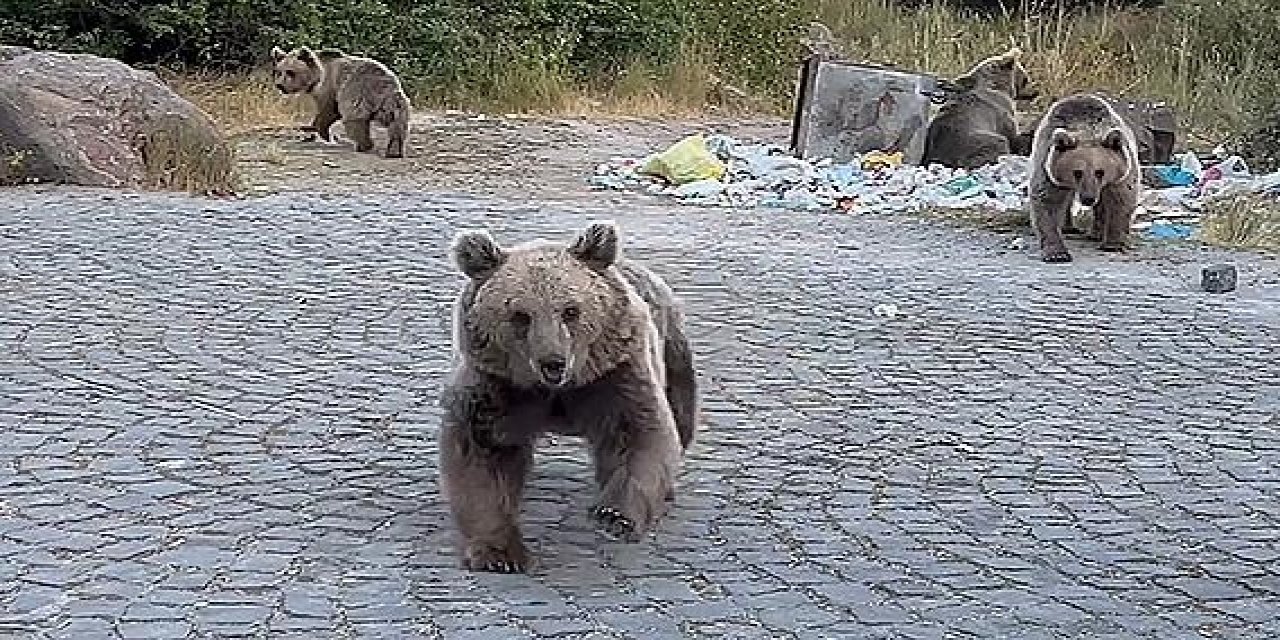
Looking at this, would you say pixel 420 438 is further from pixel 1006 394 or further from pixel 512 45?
pixel 512 45

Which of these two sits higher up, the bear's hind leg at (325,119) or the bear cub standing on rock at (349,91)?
the bear cub standing on rock at (349,91)

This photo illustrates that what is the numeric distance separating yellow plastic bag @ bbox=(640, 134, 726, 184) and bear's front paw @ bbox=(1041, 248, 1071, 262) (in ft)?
13.9

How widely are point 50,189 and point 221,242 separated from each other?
2.38 meters

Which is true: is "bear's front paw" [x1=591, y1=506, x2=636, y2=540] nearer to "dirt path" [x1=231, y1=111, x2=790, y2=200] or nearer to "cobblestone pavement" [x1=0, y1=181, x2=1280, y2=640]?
"cobblestone pavement" [x1=0, y1=181, x2=1280, y2=640]

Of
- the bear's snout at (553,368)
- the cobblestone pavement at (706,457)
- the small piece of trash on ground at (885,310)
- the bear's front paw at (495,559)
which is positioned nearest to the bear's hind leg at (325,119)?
the cobblestone pavement at (706,457)

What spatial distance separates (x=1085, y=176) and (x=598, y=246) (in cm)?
636

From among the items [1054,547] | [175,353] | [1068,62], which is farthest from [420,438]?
[1068,62]

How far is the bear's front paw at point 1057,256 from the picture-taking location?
10.7 m

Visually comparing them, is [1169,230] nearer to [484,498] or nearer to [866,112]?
[866,112]

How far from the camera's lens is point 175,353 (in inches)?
295

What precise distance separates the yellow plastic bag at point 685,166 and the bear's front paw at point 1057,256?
4.25 metres

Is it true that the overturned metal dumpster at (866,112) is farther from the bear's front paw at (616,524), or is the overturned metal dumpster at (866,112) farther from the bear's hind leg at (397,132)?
the bear's front paw at (616,524)

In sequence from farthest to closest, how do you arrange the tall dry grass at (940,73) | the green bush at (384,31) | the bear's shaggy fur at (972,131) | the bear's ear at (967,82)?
1. the tall dry grass at (940,73)
2. the green bush at (384,31)
3. the bear's ear at (967,82)
4. the bear's shaggy fur at (972,131)

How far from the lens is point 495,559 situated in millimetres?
4789
